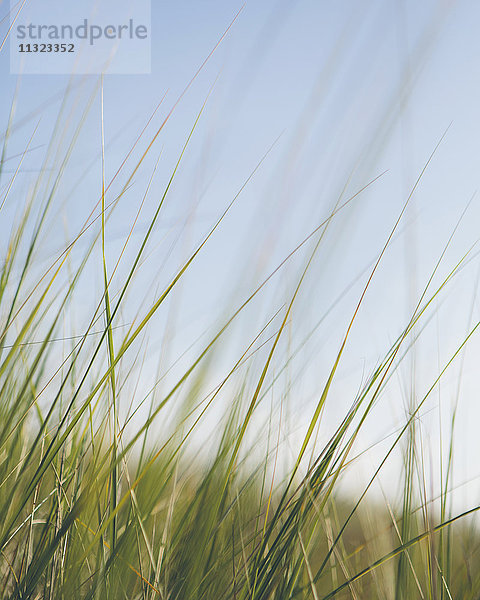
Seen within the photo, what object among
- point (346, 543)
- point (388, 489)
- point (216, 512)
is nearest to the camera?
point (216, 512)

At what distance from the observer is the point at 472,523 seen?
737mm

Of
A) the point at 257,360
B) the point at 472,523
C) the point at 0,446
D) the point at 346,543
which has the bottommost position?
the point at 346,543

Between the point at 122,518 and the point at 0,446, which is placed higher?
the point at 0,446

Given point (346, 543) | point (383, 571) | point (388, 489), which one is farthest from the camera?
point (346, 543)

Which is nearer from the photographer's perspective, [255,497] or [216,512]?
[216,512]

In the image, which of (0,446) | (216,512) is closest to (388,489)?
(216,512)

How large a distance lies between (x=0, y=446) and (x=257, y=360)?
360 mm

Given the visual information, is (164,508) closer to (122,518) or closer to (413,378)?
(122,518)

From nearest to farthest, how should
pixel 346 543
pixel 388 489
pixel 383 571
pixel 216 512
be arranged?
pixel 216 512
pixel 383 571
pixel 388 489
pixel 346 543

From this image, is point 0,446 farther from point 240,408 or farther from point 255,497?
point 255,497

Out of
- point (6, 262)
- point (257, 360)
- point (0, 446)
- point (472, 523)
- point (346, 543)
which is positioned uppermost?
point (6, 262)

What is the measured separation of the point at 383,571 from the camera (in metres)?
0.69

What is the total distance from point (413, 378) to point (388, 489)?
0.36 metres

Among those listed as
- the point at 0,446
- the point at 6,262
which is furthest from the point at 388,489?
the point at 6,262
